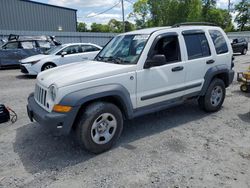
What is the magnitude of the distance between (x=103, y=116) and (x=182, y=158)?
53.2 inches

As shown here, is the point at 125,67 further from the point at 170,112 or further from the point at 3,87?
the point at 3,87

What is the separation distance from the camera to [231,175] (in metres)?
3.08

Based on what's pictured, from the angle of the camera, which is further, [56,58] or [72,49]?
[72,49]

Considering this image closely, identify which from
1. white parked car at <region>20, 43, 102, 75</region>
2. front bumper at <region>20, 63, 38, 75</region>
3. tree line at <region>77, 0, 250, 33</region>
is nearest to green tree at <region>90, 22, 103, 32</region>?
tree line at <region>77, 0, 250, 33</region>

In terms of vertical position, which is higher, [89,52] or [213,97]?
Result: [89,52]

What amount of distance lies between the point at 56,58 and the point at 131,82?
7.37 m

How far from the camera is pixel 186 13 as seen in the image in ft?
155

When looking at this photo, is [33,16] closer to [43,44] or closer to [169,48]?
[43,44]

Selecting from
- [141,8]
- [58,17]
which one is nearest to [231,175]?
[58,17]

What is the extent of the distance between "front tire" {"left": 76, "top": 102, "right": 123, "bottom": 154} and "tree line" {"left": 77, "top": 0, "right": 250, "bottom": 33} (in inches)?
1559

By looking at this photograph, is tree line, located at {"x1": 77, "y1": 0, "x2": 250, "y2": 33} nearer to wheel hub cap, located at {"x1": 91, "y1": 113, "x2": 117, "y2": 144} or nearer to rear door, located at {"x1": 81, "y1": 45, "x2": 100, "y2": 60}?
rear door, located at {"x1": 81, "y1": 45, "x2": 100, "y2": 60}

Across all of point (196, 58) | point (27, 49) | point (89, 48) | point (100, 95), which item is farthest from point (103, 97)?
point (27, 49)

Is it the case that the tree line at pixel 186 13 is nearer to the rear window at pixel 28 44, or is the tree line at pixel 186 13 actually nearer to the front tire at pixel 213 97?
the rear window at pixel 28 44

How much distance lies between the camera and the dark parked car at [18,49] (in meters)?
13.5
